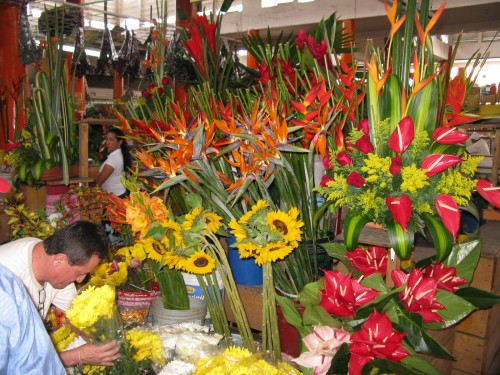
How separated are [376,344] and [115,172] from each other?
3.33 m

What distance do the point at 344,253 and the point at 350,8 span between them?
7.27 meters

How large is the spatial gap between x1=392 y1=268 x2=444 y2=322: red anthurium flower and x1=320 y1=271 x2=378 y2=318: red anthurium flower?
3.1 inches

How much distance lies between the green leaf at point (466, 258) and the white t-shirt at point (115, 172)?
3.03 metres

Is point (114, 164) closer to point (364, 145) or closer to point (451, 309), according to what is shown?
point (364, 145)

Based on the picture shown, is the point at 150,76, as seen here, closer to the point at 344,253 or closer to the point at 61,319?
the point at 61,319

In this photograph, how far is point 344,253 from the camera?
1659 millimetres

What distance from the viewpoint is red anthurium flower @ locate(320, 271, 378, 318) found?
137 centimetres

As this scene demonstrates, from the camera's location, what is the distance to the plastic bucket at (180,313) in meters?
1.69

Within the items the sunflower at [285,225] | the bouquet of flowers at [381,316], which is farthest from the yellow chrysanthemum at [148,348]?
the sunflower at [285,225]

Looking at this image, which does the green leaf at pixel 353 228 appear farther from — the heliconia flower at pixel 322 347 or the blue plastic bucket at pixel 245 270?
the blue plastic bucket at pixel 245 270

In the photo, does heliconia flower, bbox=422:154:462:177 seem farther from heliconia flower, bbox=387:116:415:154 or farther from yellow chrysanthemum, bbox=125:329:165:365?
yellow chrysanthemum, bbox=125:329:165:365

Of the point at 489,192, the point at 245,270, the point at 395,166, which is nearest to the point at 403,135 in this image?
the point at 395,166

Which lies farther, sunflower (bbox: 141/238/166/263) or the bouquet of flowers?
sunflower (bbox: 141/238/166/263)

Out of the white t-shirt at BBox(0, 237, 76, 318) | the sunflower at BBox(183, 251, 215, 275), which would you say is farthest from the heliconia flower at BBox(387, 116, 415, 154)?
the white t-shirt at BBox(0, 237, 76, 318)
